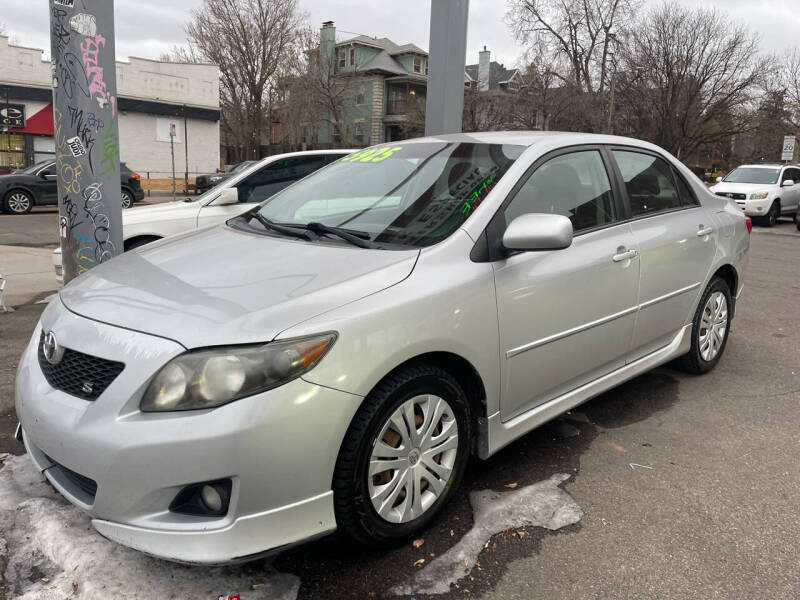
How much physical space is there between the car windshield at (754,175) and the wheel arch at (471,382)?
725 inches

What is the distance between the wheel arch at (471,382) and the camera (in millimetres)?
2596

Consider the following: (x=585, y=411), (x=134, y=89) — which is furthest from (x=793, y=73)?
(x=585, y=411)

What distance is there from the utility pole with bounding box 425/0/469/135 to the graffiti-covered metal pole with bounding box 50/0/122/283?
2738 mm

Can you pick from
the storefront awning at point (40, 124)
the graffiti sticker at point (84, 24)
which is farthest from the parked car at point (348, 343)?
the storefront awning at point (40, 124)

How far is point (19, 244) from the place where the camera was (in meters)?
12.0

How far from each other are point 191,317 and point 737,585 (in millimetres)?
2174

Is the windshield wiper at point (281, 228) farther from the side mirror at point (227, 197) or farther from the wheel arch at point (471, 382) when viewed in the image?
the side mirror at point (227, 197)

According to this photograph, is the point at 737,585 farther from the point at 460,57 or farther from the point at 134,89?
the point at 134,89

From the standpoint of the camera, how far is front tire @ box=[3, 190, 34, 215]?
685 inches

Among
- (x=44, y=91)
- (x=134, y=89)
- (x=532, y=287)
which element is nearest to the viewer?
(x=532, y=287)

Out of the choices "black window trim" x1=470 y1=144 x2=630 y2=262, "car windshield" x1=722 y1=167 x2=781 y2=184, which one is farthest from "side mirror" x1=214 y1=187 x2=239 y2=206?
"car windshield" x1=722 y1=167 x2=781 y2=184

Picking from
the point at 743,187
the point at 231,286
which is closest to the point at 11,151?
the point at 743,187

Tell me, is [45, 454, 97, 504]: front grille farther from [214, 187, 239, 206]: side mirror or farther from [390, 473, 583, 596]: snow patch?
[214, 187, 239, 206]: side mirror

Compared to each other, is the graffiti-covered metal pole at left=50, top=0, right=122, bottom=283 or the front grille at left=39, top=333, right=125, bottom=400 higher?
the graffiti-covered metal pole at left=50, top=0, right=122, bottom=283
